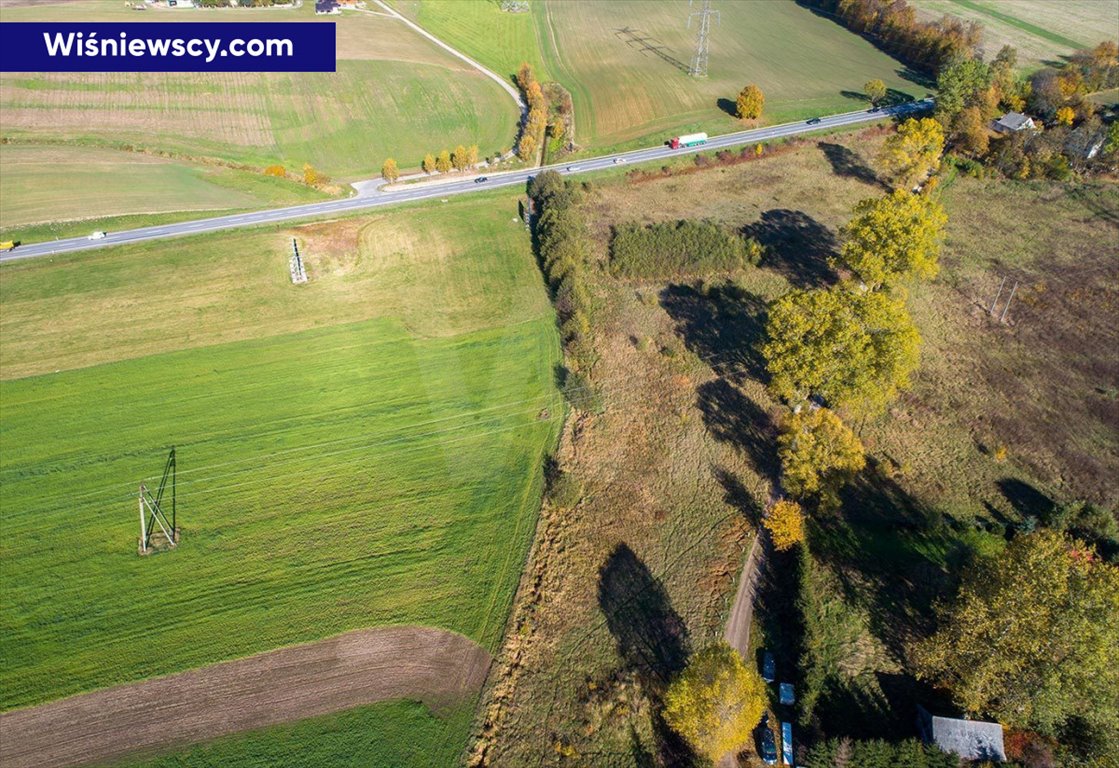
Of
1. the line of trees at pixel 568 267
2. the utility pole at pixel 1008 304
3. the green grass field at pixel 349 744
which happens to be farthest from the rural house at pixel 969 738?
the utility pole at pixel 1008 304

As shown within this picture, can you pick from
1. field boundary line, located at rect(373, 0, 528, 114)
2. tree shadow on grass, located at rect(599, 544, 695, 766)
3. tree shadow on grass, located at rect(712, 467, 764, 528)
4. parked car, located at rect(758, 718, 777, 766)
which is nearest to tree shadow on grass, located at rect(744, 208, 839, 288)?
tree shadow on grass, located at rect(712, 467, 764, 528)

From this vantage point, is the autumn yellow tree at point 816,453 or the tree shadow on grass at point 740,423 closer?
the autumn yellow tree at point 816,453

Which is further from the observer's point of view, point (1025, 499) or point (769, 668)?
point (1025, 499)

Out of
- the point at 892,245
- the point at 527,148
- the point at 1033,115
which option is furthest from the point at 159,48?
the point at 1033,115

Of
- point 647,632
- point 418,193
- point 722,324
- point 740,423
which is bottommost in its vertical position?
point 647,632

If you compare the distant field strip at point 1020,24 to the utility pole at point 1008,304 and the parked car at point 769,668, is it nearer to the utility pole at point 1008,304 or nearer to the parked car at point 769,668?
the utility pole at point 1008,304

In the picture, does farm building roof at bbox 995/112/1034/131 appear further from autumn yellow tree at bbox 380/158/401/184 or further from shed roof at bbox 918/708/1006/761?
shed roof at bbox 918/708/1006/761

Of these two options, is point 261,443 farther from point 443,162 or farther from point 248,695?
point 443,162
